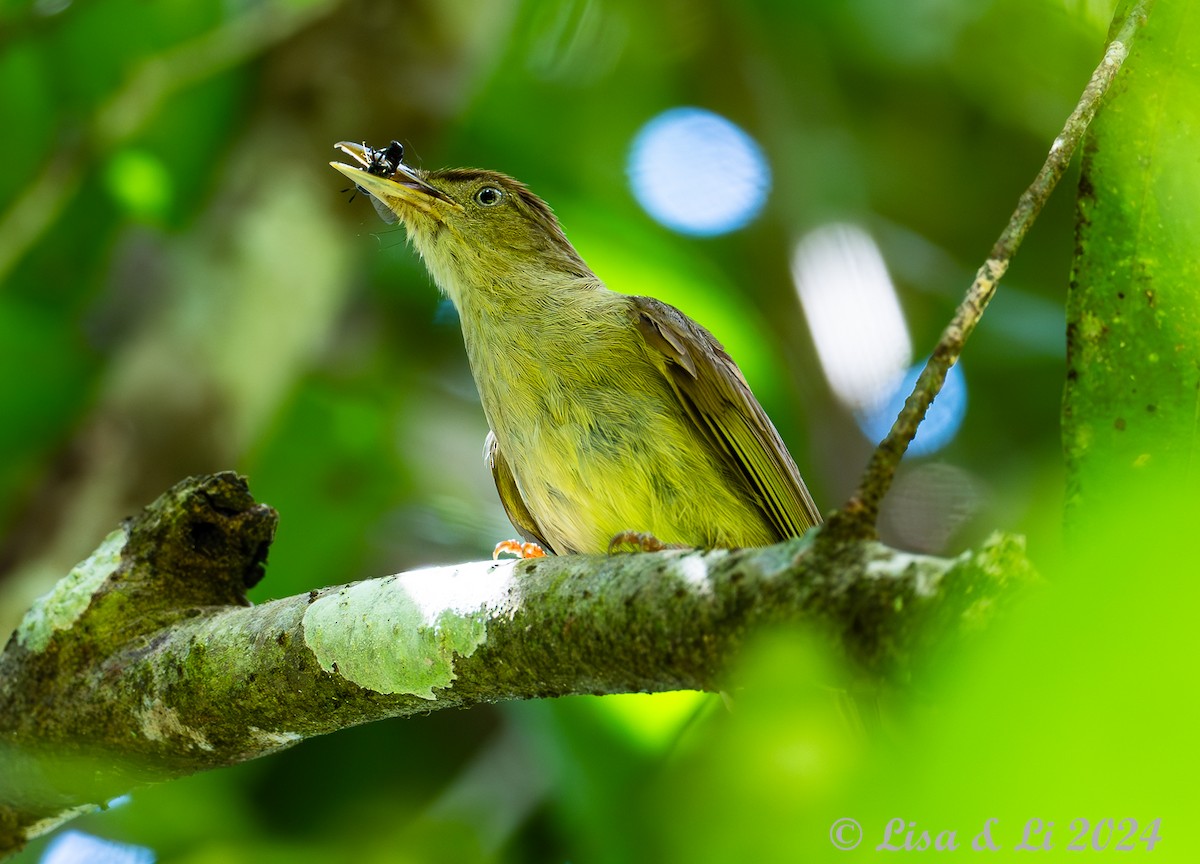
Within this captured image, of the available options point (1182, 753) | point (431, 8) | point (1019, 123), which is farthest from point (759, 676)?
point (1019, 123)

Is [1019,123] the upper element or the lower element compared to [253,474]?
upper

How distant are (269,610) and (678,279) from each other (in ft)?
13.1

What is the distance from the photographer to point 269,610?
2.74 metres

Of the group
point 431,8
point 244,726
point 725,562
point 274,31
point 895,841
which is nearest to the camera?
point 895,841

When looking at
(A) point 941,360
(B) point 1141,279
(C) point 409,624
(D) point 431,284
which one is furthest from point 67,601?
(D) point 431,284

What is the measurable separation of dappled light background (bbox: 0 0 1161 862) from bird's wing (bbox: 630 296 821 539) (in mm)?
725

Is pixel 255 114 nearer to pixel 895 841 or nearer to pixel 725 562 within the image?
pixel 725 562

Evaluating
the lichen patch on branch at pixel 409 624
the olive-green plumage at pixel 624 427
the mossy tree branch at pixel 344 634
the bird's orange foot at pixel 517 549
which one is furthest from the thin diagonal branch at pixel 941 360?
the bird's orange foot at pixel 517 549

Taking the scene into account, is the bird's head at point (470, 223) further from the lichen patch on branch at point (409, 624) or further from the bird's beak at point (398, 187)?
the lichen patch on branch at point (409, 624)

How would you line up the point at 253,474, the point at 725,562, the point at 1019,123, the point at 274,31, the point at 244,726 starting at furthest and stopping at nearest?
the point at 1019,123
the point at 253,474
the point at 274,31
the point at 244,726
the point at 725,562

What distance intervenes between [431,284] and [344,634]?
391 centimetres

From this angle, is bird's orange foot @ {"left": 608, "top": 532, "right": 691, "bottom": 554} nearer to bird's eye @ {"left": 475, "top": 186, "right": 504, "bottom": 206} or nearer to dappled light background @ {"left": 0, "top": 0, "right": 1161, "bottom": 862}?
dappled light background @ {"left": 0, "top": 0, "right": 1161, "bottom": 862}

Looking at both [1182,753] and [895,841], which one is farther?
[895,841]

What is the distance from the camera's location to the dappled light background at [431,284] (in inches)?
185
